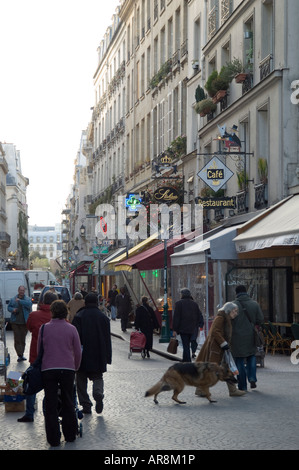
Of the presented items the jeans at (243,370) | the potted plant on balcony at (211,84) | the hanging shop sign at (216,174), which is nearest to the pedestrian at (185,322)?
the jeans at (243,370)

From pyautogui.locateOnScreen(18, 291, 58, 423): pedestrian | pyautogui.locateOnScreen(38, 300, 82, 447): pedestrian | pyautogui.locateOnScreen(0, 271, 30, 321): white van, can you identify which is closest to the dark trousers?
pyautogui.locateOnScreen(38, 300, 82, 447): pedestrian

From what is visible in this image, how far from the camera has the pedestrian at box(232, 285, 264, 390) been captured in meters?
14.6

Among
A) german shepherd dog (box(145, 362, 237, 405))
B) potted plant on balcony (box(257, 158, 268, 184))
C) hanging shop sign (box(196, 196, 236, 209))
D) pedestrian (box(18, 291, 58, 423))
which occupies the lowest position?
german shepherd dog (box(145, 362, 237, 405))

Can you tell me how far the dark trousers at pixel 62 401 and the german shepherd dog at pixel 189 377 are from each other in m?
3.18

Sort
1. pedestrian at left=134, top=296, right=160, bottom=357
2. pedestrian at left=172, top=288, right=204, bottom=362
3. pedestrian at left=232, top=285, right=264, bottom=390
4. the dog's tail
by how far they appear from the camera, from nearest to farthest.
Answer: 1. the dog's tail
2. pedestrian at left=232, top=285, right=264, bottom=390
3. pedestrian at left=172, top=288, right=204, bottom=362
4. pedestrian at left=134, top=296, right=160, bottom=357

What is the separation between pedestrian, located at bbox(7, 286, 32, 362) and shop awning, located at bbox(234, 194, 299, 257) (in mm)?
5487

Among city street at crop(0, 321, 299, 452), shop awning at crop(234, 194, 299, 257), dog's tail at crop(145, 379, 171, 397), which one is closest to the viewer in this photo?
city street at crop(0, 321, 299, 452)

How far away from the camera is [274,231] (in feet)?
63.3

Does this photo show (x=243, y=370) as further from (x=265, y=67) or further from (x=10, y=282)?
(x=10, y=282)

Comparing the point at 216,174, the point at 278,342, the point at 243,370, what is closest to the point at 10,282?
the point at 216,174

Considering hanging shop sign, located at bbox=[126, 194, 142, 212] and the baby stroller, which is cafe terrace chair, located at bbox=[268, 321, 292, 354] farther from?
hanging shop sign, located at bbox=[126, 194, 142, 212]

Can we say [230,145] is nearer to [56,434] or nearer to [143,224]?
[143,224]
